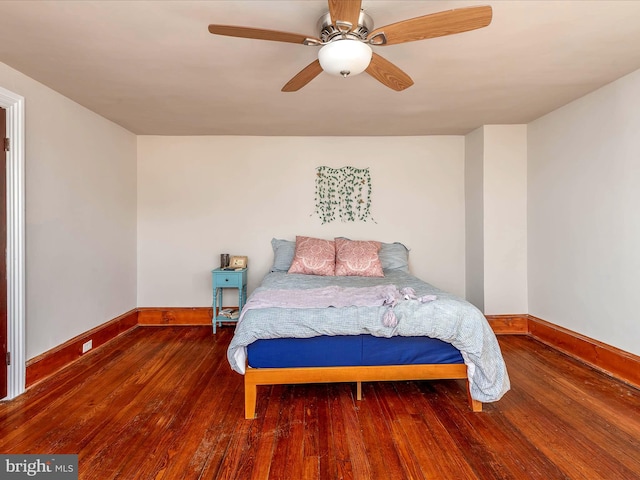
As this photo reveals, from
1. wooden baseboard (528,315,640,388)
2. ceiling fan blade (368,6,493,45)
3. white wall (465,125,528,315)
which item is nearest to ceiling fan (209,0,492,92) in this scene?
ceiling fan blade (368,6,493,45)

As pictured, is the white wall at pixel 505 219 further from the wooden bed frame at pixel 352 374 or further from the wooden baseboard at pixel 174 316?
the wooden baseboard at pixel 174 316

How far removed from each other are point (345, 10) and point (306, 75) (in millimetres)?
588

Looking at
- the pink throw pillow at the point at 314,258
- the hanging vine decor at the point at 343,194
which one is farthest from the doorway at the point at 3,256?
the hanging vine decor at the point at 343,194

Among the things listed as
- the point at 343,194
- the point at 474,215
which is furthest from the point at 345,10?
the point at 474,215

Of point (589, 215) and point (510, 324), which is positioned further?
point (510, 324)

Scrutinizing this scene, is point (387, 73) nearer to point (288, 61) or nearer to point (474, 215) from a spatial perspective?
point (288, 61)

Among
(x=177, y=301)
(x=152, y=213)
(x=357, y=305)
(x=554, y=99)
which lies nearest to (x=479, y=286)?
(x=554, y=99)

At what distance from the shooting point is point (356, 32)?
5.34 feet

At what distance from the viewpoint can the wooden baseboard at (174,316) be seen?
155 inches

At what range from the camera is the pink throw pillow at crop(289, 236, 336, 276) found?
11.2 feet

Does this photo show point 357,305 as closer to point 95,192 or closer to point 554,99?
point 554,99

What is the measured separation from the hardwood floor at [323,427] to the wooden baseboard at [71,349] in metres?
0.09

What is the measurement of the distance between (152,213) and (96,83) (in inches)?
68.4

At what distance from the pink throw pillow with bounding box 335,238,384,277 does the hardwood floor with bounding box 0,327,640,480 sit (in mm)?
1161
